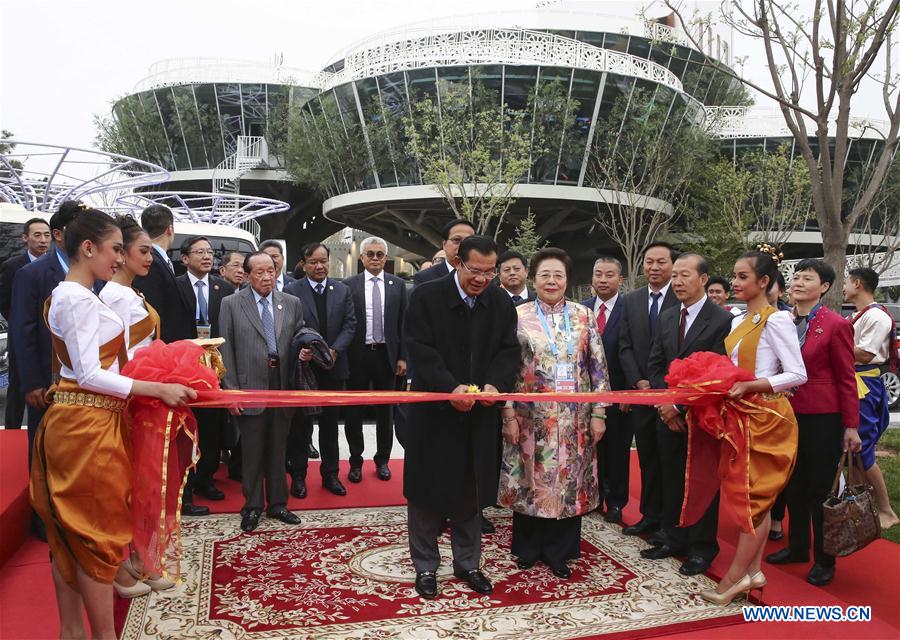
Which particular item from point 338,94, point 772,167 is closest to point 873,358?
point 772,167

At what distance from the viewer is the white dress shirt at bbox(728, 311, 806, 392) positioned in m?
3.15

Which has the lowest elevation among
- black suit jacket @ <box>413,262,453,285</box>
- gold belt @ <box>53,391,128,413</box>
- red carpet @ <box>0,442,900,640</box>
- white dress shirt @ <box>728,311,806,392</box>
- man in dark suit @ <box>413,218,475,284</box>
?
red carpet @ <box>0,442,900,640</box>

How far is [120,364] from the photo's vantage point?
105 inches

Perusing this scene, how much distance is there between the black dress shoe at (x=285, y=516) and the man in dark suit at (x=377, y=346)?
103 cm

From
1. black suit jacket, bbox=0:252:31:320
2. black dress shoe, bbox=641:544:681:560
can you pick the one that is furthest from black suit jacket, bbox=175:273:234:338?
black dress shoe, bbox=641:544:681:560

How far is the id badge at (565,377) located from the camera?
367 cm

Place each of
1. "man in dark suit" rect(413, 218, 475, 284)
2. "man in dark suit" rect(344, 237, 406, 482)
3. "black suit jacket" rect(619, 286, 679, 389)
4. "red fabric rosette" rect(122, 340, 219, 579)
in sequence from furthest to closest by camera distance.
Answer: "man in dark suit" rect(344, 237, 406, 482) < "man in dark suit" rect(413, 218, 475, 284) < "black suit jacket" rect(619, 286, 679, 389) < "red fabric rosette" rect(122, 340, 219, 579)

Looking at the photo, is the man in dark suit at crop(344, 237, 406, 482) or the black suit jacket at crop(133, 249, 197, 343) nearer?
the black suit jacket at crop(133, 249, 197, 343)

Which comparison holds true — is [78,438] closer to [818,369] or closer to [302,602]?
[302,602]

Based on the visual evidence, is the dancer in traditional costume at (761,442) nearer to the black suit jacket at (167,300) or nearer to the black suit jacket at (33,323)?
the black suit jacket at (167,300)

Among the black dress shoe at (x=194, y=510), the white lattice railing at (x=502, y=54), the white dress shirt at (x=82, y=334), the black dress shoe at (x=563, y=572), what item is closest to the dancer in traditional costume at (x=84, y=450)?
the white dress shirt at (x=82, y=334)

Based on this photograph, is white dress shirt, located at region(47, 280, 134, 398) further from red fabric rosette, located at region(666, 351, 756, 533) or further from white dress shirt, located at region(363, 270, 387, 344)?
white dress shirt, located at region(363, 270, 387, 344)

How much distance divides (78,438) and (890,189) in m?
28.4

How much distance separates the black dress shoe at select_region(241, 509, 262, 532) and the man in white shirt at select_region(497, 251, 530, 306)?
2259 mm
